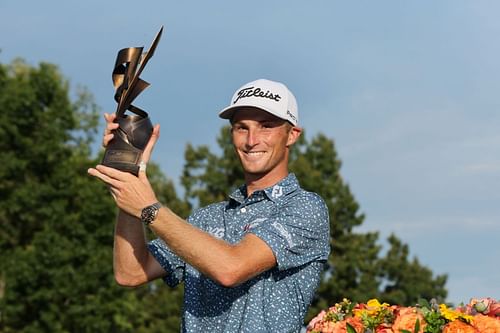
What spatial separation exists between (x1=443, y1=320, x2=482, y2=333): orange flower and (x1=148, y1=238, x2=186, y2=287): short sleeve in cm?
181

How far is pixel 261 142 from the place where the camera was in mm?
5578

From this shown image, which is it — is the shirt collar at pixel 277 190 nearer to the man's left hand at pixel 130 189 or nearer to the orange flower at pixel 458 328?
the man's left hand at pixel 130 189

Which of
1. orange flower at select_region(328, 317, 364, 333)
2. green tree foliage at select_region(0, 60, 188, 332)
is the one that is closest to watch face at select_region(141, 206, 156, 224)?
orange flower at select_region(328, 317, 364, 333)

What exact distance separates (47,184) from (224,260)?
101 ft

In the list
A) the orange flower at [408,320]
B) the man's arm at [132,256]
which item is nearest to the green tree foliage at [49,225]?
the man's arm at [132,256]

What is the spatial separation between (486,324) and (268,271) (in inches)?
49.8

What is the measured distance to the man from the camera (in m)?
4.89

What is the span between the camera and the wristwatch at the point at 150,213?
488 cm

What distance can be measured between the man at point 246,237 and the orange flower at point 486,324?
1052mm

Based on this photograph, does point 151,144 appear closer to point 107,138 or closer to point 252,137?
point 107,138

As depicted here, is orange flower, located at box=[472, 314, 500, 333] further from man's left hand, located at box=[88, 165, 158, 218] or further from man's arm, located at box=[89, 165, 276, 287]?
man's left hand, located at box=[88, 165, 158, 218]

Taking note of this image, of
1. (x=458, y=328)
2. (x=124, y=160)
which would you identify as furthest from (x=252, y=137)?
(x=458, y=328)

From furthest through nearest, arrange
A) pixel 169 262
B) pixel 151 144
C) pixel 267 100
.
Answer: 1. pixel 169 262
2. pixel 267 100
3. pixel 151 144

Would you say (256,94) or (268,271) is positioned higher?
(256,94)
